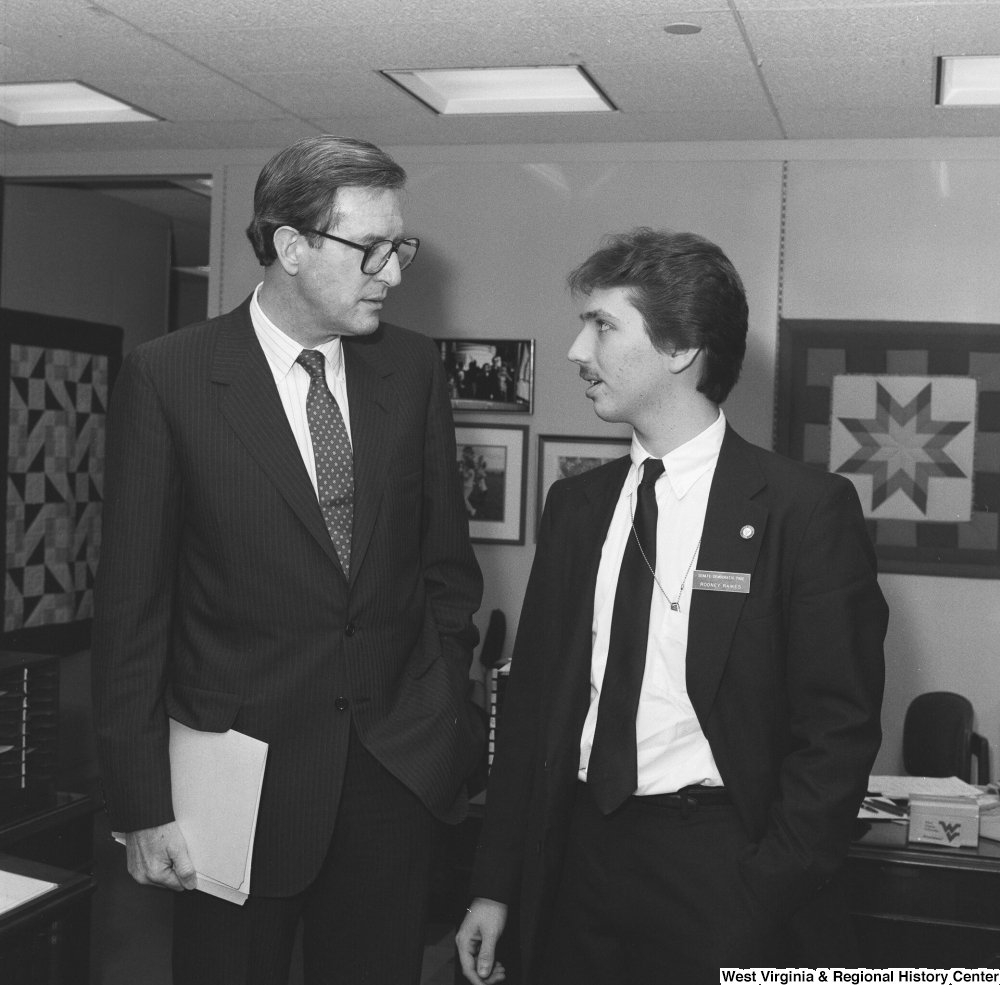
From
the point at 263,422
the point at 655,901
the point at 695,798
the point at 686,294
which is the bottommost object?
the point at 655,901

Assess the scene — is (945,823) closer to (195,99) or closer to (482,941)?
(482,941)

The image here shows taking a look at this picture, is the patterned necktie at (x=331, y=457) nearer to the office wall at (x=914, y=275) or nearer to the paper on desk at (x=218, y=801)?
the paper on desk at (x=218, y=801)

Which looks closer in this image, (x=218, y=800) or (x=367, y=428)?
(x=218, y=800)

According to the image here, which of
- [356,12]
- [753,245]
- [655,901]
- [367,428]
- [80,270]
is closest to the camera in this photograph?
[655,901]

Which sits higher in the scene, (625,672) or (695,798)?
(625,672)

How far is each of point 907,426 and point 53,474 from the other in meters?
3.89

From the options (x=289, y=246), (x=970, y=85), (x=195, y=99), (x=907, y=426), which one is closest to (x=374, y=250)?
(x=289, y=246)

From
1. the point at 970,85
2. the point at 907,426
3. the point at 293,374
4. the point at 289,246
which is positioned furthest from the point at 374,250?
the point at 907,426

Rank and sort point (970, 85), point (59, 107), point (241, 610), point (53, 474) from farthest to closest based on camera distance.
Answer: point (53, 474) → point (59, 107) → point (970, 85) → point (241, 610)

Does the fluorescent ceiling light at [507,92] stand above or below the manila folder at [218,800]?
above

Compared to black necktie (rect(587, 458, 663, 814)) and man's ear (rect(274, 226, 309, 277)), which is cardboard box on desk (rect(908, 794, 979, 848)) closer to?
black necktie (rect(587, 458, 663, 814))

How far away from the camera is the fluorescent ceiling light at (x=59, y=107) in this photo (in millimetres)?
4301

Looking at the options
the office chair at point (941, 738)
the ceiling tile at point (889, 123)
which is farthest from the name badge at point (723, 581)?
the ceiling tile at point (889, 123)

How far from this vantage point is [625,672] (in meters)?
1.83
